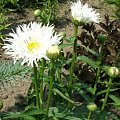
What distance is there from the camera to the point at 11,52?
1284 mm

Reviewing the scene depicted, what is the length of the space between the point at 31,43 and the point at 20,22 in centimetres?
169

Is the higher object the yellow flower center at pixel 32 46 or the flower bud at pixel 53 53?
the yellow flower center at pixel 32 46

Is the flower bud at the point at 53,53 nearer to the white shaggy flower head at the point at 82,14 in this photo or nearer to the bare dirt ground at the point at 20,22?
the white shaggy flower head at the point at 82,14

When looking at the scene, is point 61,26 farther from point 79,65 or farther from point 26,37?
point 26,37

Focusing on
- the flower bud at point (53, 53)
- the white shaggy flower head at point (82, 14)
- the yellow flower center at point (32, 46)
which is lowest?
the flower bud at point (53, 53)

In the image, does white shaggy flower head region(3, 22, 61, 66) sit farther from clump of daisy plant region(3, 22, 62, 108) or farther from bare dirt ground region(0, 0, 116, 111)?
bare dirt ground region(0, 0, 116, 111)

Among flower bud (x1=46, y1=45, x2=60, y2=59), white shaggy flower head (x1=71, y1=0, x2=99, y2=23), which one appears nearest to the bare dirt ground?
white shaggy flower head (x1=71, y1=0, x2=99, y2=23)

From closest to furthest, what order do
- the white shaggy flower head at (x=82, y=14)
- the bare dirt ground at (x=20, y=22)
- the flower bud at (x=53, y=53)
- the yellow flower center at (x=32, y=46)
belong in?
the flower bud at (x=53, y=53) → the yellow flower center at (x=32, y=46) → the white shaggy flower head at (x=82, y=14) → the bare dirt ground at (x=20, y=22)

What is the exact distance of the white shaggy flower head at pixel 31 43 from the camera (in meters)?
1.26

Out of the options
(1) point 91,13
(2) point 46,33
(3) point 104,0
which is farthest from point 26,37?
(3) point 104,0

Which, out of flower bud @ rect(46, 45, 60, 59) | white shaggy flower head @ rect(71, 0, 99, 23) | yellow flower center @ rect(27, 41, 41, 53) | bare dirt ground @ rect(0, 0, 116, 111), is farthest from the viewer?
bare dirt ground @ rect(0, 0, 116, 111)

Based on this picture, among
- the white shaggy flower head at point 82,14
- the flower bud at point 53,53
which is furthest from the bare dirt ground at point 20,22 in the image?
the flower bud at point 53,53

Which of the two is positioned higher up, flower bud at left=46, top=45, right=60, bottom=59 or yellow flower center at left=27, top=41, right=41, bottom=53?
yellow flower center at left=27, top=41, right=41, bottom=53

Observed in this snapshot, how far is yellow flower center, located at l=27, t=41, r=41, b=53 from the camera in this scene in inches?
51.4
